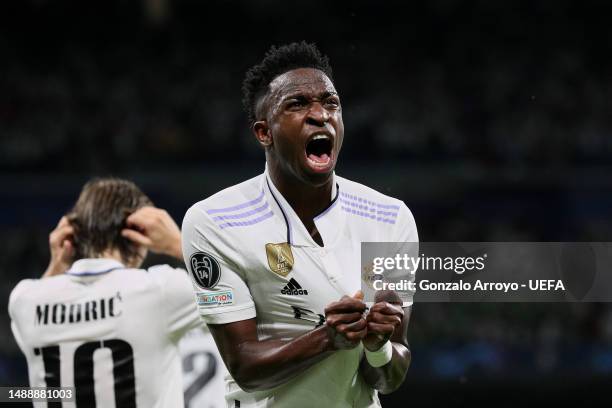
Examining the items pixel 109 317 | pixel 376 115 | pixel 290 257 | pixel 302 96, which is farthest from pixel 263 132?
pixel 376 115

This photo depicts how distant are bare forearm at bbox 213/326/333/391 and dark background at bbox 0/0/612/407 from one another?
5.42 m

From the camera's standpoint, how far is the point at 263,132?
2531 mm

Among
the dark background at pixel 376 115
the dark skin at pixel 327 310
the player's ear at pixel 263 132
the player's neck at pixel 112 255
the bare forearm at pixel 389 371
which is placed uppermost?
Result: the dark background at pixel 376 115

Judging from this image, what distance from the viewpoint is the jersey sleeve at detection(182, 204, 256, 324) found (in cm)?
234

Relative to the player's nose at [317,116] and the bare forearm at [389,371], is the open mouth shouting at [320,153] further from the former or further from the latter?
the bare forearm at [389,371]

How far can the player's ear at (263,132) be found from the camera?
8.25ft

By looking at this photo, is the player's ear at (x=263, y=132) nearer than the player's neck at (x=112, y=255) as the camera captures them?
Yes

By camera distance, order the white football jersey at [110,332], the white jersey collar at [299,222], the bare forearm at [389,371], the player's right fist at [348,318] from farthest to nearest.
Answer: the white football jersey at [110,332] → the white jersey collar at [299,222] → the bare forearm at [389,371] → the player's right fist at [348,318]

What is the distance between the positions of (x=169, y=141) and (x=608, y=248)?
7972 millimetres

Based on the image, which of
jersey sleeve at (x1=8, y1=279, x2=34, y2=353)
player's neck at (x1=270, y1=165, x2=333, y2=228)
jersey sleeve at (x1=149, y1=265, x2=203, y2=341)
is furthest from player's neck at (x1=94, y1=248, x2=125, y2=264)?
player's neck at (x1=270, y1=165, x2=333, y2=228)

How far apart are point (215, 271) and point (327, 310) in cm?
42

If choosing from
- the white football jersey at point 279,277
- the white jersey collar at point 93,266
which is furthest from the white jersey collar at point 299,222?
the white jersey collar at point 93,266

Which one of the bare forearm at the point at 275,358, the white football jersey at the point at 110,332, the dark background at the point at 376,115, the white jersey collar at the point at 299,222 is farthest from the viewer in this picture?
the dark background at the point at 376,115

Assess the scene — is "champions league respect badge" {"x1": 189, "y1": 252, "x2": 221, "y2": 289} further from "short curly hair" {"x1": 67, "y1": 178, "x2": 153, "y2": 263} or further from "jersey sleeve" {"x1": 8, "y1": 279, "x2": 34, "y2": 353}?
"jersey sleeve" {"x1": 8, "y1": 279, "x2": 34, "y2": 353}
